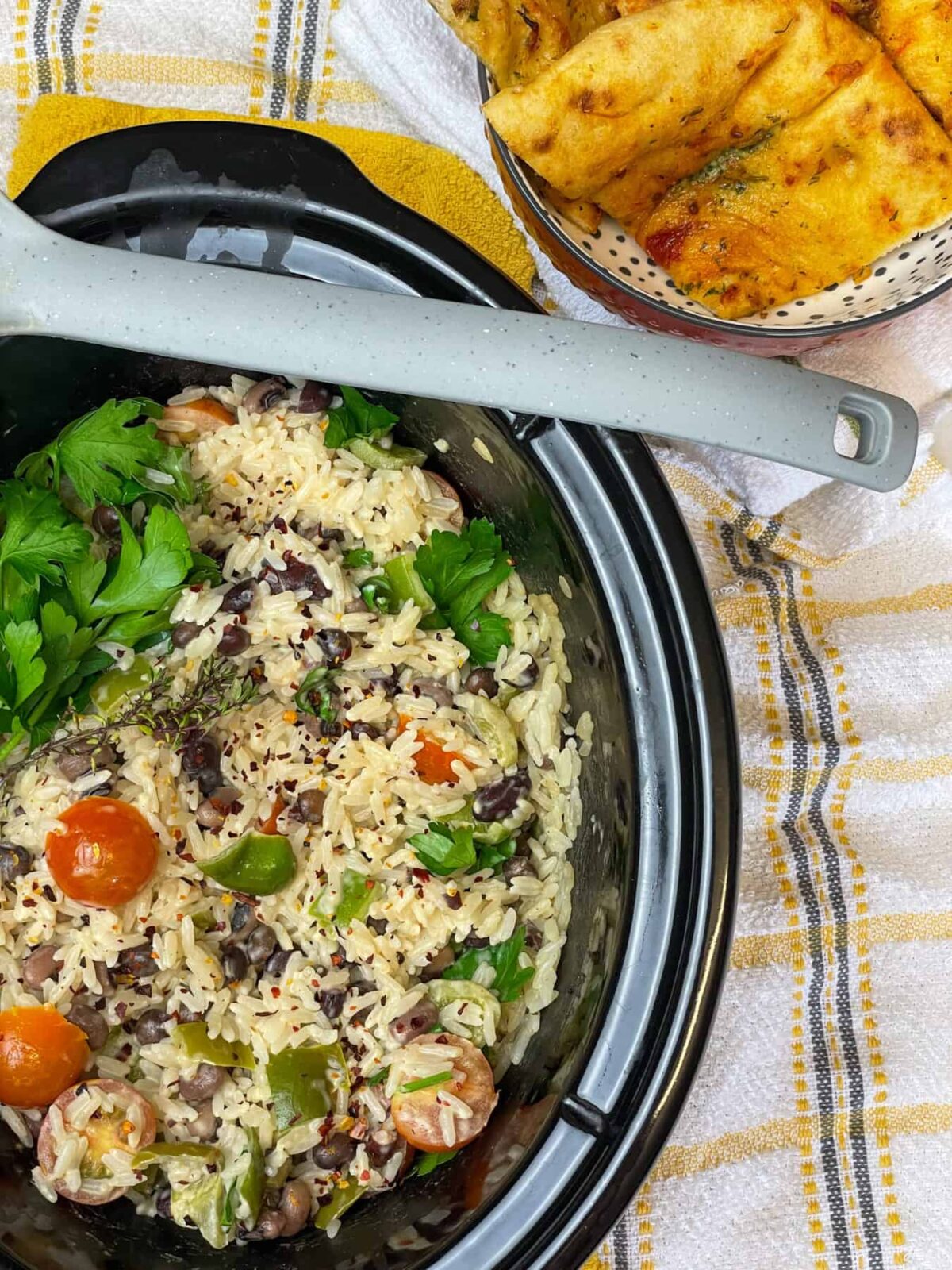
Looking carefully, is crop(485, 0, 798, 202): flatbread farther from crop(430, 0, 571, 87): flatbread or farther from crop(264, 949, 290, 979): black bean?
crop(264, 949, 290, 979): black bean

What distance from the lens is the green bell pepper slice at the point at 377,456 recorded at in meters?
1.89

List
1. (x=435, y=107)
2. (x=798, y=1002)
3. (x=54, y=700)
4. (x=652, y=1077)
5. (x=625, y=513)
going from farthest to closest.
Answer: (x=798, y=1002) < (x=435, y=107) < (x=54, y=700) < (x=625, y=513) < (x=652, y=1077)

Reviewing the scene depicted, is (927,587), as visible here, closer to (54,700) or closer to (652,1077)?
(652,1077)

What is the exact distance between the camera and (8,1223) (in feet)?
5.37

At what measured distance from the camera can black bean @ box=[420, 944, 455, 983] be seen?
1775 millimetres

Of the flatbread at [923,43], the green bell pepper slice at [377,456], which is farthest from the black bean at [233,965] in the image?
the flatbread at [923,43]

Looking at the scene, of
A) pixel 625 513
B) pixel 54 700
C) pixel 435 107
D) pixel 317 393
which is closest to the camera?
pixel 625 513

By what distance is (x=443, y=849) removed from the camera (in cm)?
176

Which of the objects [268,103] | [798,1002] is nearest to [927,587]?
[798,1002]

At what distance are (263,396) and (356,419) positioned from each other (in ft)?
0.54

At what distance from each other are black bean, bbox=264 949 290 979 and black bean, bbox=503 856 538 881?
0.38 meters

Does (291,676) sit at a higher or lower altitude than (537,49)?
lower

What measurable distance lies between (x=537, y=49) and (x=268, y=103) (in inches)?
30.0

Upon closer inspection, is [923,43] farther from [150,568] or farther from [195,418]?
[150,568]
